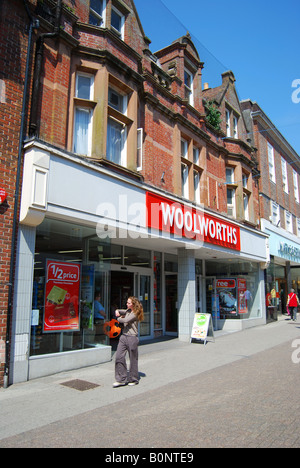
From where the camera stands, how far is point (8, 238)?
23.0ft

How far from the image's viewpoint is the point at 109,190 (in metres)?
8.88

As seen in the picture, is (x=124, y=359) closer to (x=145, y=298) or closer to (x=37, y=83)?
(x=145, y=298)

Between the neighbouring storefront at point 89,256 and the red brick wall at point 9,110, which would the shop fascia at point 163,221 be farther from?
the red brick wall at point 9,110

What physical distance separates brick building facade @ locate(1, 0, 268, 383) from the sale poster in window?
3 centimetres

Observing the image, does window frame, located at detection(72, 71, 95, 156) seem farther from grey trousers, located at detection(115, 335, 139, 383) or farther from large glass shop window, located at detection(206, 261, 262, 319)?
large glass shop window, located at detection(206, 261, 262, 319)

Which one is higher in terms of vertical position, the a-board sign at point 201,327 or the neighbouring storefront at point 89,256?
the neighbouring storefront at point 89,256

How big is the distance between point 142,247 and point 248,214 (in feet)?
27.2

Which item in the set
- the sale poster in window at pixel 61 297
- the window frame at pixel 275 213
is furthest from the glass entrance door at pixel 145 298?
the window frame at pixel 275 213

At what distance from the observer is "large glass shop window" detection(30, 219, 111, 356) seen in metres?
7.67

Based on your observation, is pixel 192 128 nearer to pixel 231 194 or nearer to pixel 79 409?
pixel 231 194

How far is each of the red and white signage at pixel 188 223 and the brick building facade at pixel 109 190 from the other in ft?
0.16

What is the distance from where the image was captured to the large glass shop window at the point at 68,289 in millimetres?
7672

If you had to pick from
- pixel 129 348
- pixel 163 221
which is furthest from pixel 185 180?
pixel 129 348

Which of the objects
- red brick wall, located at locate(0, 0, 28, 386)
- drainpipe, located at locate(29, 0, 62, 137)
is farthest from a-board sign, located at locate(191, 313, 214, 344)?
drainpipe, located at locate(29, 0, 62, 137)
